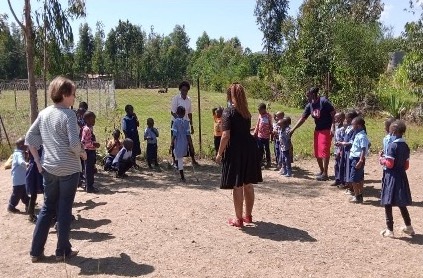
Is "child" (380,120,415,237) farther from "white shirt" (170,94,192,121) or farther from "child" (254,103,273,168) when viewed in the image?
"white shirt" (170,94,192,121)

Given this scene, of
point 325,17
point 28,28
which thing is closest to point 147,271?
point 28,28

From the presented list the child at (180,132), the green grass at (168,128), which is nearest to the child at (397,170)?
the child at (180,132)

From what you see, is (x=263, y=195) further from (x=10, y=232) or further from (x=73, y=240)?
(x=10, y=232)

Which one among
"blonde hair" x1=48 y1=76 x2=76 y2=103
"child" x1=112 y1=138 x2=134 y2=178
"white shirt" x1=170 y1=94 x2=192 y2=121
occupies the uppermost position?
"blonde hair" x1=48 y1=76 x2=76 y2=103

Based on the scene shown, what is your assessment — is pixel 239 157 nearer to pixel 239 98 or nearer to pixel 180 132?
pixel 239 98

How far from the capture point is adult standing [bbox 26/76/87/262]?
4477 millimetres

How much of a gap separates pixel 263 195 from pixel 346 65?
49.8 ft

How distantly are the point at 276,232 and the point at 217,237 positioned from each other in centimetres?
75

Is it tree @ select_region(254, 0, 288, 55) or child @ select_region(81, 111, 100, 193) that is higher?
tree @ select_region(254, 0, 288, 55)

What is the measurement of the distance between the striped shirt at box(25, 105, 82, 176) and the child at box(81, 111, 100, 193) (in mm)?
2900

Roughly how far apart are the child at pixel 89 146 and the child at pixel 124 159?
3.88ft

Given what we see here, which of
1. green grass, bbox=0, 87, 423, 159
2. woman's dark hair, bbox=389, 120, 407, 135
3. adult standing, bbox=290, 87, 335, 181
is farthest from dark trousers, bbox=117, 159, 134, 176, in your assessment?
woman's dark hair, bbox=389, 120, 407, 135

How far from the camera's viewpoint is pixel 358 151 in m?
6.80

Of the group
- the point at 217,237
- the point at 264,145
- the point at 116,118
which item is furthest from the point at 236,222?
the point at 116,118
